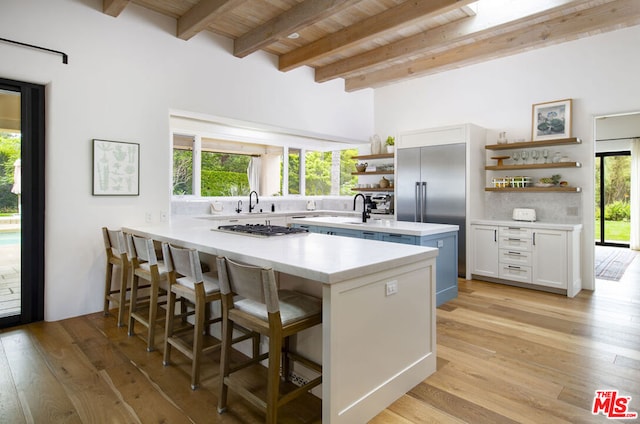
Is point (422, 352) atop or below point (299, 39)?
below

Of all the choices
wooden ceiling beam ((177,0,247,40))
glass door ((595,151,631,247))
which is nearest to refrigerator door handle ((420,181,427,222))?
wooden ceiling beam ((177,0,247,40))

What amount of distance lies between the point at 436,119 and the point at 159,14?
4204 millimetres

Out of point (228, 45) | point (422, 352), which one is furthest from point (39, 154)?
point (422, 352)

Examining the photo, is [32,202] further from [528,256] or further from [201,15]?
[528,256]

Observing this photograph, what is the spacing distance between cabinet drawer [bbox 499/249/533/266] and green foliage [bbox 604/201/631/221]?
5805 millimetres

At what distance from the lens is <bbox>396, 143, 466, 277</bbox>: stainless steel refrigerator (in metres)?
5.07

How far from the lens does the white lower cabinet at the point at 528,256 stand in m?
4.27

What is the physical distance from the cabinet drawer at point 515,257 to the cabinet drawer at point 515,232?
7.8 inches

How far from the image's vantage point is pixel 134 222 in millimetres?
3846

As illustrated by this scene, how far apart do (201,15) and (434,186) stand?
3.69 m

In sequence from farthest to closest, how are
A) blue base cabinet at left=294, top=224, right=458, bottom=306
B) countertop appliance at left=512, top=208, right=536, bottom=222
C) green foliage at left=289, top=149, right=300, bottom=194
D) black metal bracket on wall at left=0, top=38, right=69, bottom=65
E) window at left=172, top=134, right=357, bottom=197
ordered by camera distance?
green foliage at left=289, top=149, right=300, bottom=194 → window at left=172, top=134, right=357, bottom=197 → countertop appliance at left=512, top=208, right=536, bottom=222 → blue base cabinet at left=294, top=224, right=458, bottom=306 → black metal bracket on wall at left=0, top=38, right=69, bottom=65

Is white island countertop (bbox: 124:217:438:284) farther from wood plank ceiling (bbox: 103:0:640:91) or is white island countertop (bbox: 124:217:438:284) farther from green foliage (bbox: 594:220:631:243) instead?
green foliage (bbox: 594:220:631:243)

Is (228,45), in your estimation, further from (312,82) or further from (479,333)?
(479,333)

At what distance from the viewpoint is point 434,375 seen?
94.2 inches
